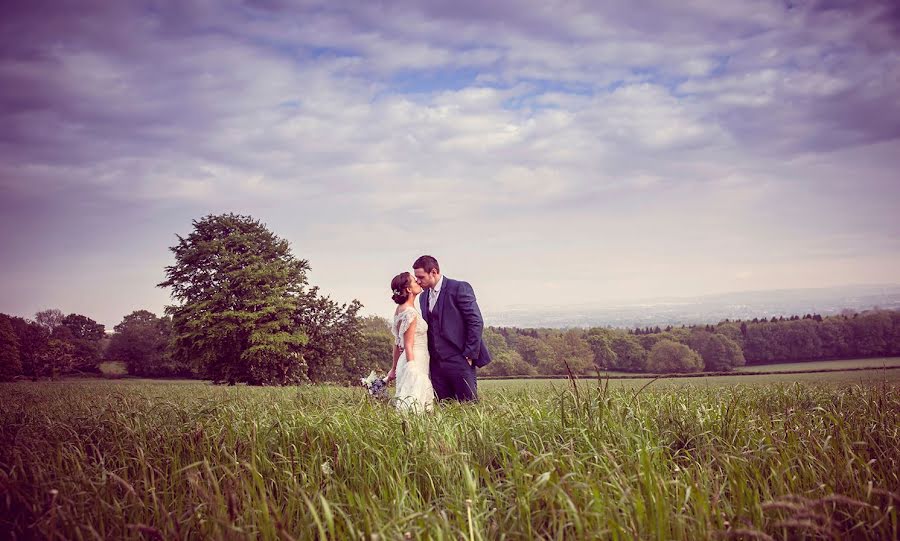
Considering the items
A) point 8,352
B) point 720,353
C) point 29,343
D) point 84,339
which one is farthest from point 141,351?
point 720,353

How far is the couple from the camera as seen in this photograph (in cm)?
912

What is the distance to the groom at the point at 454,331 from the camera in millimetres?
9078

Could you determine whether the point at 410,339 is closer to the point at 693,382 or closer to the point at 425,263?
the point at 425,263

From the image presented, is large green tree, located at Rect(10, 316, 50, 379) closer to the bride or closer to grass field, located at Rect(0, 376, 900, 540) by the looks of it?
the bride

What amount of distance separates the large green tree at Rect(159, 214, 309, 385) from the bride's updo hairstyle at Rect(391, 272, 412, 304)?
2076cm

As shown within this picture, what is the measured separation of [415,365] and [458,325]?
45.7 inches

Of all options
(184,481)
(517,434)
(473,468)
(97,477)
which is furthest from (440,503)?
(97,477)

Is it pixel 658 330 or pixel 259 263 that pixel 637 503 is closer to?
pixel 259 263

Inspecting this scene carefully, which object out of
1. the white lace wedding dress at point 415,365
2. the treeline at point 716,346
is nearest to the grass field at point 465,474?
the white lace wedding dress at point 415,365

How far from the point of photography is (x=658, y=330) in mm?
56719

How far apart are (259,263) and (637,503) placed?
3147 centimetres

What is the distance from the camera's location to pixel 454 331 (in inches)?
362

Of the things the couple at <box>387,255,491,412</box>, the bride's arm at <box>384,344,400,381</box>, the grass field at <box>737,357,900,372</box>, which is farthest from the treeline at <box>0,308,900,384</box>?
the couple at <box>387,255,491,412</box>

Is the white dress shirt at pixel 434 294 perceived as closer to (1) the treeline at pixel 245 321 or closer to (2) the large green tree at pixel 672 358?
(1) the treeline at pixel 245 321
